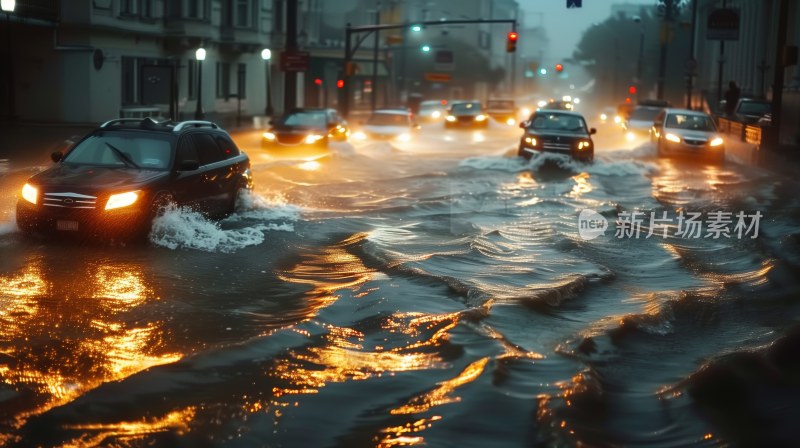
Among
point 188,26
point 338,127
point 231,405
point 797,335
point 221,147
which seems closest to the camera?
point 231,405

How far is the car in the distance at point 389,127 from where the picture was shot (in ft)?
124

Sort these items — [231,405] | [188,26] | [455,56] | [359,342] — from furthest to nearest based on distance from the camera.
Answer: [455,56] → [188,26] → [359,342] → [231,405]

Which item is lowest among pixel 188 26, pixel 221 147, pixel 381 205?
pixel 381 205

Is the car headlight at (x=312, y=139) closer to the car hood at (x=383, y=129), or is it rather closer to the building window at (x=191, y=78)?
the car hood at (x=383, y=129)

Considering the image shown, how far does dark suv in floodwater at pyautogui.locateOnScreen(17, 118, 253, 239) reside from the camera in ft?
41.3

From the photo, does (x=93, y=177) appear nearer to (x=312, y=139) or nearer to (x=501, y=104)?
(x=312, y=139)

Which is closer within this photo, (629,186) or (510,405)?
(510,405)

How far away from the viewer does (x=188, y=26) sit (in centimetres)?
4438

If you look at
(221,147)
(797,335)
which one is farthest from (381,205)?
(797,335)

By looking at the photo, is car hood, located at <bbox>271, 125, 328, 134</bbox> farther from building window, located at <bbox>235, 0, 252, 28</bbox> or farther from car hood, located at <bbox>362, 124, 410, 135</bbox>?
building window, located at <bbox>235, 0, 252, 28</bbox>

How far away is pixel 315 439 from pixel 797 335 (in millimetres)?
5217

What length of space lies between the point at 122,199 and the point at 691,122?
22619mm

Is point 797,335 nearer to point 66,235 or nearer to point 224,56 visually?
point 66,235

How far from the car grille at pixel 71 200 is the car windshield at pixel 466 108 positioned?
3853 centimetres
